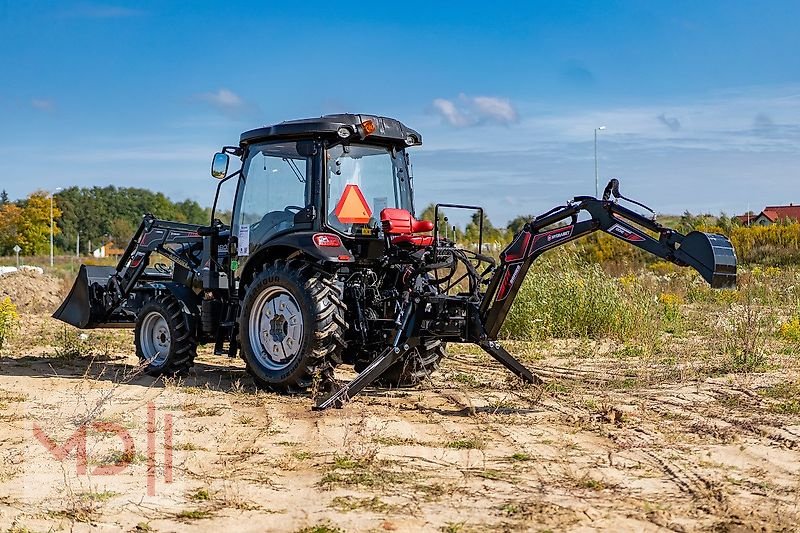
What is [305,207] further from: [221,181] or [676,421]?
[676,421]

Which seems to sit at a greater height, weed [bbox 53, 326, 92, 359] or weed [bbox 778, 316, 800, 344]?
weed [bbox 778, 316, 800, 344]

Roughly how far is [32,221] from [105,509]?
208 feet

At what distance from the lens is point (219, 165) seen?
400 inches

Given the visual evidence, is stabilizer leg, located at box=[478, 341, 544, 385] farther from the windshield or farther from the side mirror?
the side mirror

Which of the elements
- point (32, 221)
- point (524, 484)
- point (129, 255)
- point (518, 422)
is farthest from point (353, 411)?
point (32, 221)

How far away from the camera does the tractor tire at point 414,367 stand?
31.9ft

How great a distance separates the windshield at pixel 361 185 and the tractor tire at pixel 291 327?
653 mm

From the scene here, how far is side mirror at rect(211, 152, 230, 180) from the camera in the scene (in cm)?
1016

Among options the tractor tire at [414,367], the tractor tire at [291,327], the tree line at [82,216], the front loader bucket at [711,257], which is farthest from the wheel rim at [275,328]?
the tree line at [82,216]

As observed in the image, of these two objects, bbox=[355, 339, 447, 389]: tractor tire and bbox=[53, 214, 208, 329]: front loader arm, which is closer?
bbox=[355, 339, 447, 389]: tractor tire

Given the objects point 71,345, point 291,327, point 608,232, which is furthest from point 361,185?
point 71,345

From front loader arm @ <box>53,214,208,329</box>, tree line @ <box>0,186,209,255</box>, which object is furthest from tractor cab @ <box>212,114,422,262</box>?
tree line @ <box>0,186,209,255</box>

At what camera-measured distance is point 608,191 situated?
788cm

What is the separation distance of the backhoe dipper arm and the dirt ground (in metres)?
1.03
